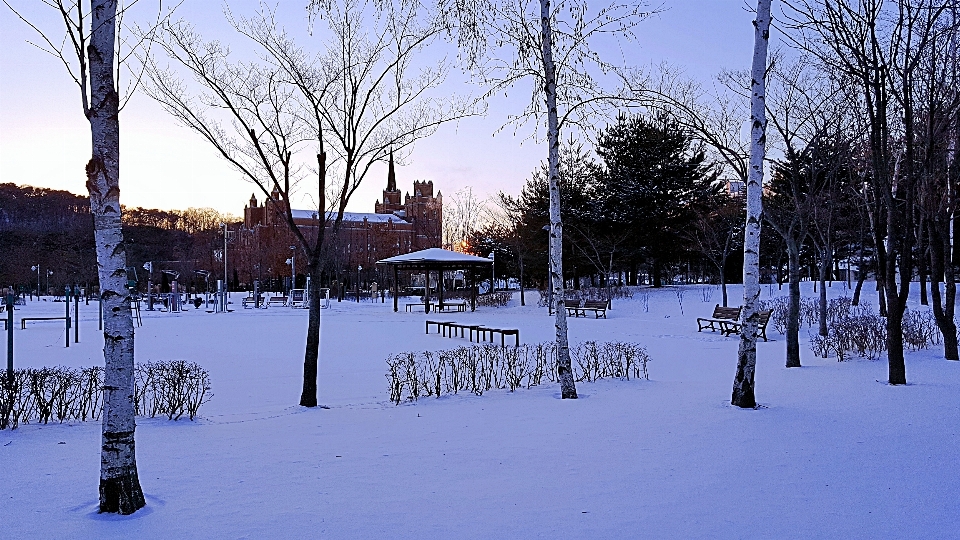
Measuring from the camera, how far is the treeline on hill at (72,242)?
173 ft

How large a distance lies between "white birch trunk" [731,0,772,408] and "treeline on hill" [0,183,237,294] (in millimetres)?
52350

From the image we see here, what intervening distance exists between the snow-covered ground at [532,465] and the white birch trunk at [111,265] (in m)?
0.22

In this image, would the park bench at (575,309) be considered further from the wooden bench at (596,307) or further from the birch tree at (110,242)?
the birch tree at (110,242)

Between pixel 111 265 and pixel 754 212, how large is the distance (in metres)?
5.93

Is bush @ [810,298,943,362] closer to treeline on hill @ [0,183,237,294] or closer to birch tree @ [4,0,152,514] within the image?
birch tree @ [4,0,152,514]

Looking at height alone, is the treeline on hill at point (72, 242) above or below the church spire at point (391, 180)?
below

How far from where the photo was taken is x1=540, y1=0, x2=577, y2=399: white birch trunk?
7844 mm

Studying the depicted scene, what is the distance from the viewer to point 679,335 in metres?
17.7

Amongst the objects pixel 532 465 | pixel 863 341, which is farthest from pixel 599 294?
pixel 532 465

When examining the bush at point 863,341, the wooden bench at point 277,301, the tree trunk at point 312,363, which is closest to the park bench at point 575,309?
the bush at point 863,341

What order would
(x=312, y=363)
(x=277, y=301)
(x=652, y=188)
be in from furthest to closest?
1. (x=277, y=301)
2. (x=652, y=188)
3. (x=312, y=363)

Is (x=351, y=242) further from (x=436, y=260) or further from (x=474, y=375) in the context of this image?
(x=474, y=375)

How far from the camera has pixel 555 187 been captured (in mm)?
8047

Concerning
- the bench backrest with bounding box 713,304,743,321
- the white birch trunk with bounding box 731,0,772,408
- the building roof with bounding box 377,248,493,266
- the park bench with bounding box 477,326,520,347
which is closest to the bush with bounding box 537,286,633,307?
the building roof with bounding box 377,248,493,266
